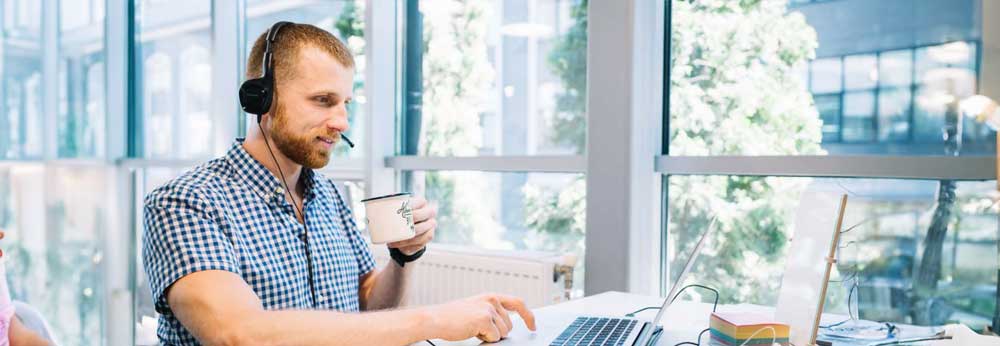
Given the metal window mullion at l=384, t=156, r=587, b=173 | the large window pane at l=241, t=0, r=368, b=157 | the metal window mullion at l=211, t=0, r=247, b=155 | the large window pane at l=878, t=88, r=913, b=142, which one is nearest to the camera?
the large window pane at l=878, t=88, r=913, b=142

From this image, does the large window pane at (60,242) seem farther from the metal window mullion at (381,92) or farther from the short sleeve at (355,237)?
the short sleeve at (355,237)

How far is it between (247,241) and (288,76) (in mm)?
310

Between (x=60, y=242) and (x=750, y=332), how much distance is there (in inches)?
134

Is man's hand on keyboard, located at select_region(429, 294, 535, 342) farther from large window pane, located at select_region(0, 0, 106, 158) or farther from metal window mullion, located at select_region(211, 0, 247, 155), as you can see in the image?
large window pane, located at select_region(0, 0, 106, 158)

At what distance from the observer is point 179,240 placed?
3.48ft

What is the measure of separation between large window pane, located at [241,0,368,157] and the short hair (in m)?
1.15

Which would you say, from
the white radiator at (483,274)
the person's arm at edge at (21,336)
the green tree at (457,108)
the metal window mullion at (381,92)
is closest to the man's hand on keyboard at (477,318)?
the white radiator at (483,274)

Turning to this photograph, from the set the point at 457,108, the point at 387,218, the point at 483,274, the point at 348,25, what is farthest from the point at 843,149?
the point at 348,25

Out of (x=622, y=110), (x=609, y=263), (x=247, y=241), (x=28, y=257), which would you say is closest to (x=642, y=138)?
(x=622, y=110)

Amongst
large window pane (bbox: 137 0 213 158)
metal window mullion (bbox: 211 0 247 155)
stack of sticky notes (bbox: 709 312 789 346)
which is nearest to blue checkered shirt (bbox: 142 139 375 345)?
stack of sticky notes (bbox: 709 312 789 346)

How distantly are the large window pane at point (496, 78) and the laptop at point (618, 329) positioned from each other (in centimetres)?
99

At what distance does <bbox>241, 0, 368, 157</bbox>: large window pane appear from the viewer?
2613 mm

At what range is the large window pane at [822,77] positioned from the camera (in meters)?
1.54

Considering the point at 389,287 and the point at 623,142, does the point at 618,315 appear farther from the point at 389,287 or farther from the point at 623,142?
the point at 623,142
